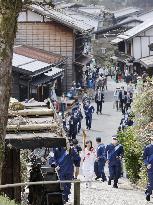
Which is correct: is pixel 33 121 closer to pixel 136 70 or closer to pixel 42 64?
pixel 42 64

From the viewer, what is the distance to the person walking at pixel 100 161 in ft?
48.7

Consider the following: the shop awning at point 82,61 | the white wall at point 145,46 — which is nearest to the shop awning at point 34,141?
the shop awning at point 82,61

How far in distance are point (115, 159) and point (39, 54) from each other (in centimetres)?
1923

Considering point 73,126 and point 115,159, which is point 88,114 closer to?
point 73,126

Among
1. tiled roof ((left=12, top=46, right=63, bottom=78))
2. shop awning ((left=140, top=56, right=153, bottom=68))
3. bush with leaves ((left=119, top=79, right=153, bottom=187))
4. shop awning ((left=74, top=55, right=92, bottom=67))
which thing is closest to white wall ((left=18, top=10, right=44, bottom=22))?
tiled roof ((left=12, top=46, right=63, bottom=78))

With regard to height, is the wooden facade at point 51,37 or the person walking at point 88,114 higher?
the wooden facade at point 51,37

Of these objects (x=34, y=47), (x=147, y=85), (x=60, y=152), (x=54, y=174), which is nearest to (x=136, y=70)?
(x=34, y=47)

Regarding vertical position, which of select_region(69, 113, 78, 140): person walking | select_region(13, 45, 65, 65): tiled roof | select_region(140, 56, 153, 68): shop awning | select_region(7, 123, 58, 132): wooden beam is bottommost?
select_region(69, 113, 78, 140): person walking

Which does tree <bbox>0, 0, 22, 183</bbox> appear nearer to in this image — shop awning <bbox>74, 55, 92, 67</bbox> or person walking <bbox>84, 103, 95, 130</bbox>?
person walking <bbox>84, 103, 95, 130</bbox>

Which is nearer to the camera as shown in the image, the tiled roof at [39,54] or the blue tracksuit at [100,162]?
the blue tracksuit at [100,162]

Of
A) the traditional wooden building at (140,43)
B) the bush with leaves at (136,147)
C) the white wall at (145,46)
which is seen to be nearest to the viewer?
the bush with leaves at (136,147)

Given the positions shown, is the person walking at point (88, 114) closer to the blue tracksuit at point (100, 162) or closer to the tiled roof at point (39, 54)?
the tiled roof at point (39, 54)

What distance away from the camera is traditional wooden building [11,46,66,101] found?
25.3m

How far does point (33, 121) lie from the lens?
9.68 meters
